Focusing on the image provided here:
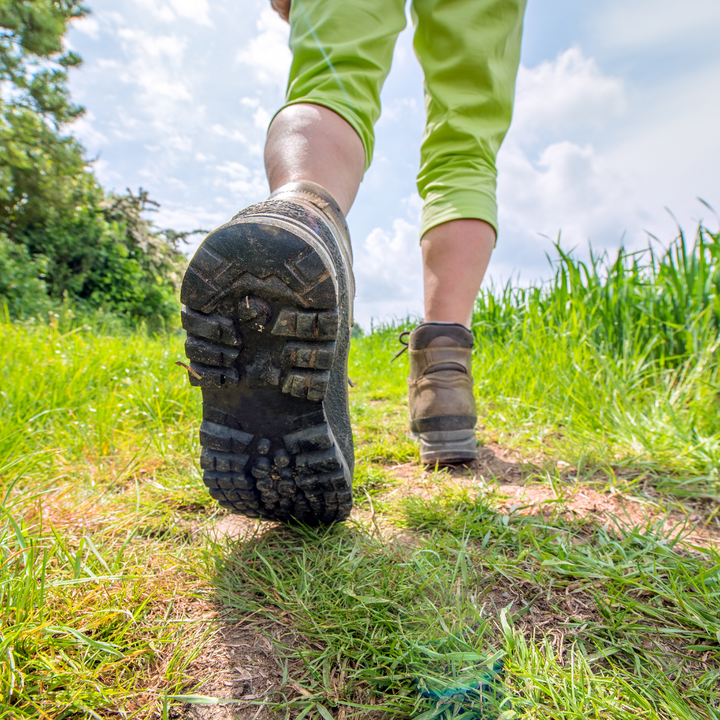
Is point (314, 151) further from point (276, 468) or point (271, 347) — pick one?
point (276, 468)

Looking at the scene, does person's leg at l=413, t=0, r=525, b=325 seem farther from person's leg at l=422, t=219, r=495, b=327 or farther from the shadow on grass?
the shadow on grass

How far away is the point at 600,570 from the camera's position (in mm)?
822

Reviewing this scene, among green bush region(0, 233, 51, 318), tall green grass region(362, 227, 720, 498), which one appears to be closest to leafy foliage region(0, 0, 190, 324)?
green bush region(0, 233, 51, 318)

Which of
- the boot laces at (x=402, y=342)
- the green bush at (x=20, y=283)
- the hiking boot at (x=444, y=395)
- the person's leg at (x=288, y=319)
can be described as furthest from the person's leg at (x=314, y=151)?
the green bush at (x=20, y=283)

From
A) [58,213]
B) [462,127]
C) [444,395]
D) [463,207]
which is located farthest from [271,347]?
[58,213]

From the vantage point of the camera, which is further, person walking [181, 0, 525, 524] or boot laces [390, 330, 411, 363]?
boot laces [390, 330, 411, 363]

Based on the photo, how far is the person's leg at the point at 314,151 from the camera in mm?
954

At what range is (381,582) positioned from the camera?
0.78 meters

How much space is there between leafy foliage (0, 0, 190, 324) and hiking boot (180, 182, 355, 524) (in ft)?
27.7

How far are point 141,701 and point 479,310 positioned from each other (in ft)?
11.2

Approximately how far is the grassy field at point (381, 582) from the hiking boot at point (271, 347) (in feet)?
0.59

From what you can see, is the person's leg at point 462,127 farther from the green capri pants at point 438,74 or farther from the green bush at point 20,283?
the green bush at point 20,283

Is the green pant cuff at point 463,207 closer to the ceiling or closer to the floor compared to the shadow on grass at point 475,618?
closer to the ceiling

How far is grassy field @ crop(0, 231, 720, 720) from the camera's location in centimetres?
61
